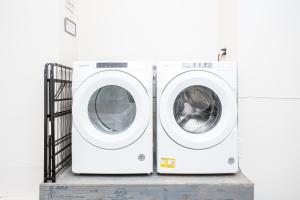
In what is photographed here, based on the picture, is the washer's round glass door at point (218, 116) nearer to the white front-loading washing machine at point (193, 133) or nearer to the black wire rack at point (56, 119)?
the white front-loading washing machine at point (193, 133)

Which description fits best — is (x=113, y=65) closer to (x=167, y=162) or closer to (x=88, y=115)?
(x=88, y=115)

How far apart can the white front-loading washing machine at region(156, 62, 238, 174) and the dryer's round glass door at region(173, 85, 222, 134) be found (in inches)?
3.2

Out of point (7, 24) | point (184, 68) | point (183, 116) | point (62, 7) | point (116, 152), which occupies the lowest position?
point (116, 152)

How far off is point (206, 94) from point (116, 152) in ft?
2.36

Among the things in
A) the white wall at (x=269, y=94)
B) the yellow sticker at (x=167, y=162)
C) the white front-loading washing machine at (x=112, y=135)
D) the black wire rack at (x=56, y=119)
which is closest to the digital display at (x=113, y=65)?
the white front-loading washing machine at (x=112, y=135)

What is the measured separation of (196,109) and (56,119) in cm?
97

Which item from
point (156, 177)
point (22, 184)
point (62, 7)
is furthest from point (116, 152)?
point (62, 7)

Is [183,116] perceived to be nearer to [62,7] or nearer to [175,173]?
[175,173]

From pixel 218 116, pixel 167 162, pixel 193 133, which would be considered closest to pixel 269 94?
pixel 218 116

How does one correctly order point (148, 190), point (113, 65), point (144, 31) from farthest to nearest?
point (144, 31) < point (113, 65) < point (148, 190)

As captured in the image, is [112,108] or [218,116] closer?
[218,116]

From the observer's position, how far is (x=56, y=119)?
5.82ft

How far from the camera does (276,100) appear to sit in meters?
1.87

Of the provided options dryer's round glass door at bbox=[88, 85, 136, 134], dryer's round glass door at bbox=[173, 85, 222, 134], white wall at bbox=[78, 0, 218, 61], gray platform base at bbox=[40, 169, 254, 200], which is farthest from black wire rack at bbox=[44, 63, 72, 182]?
dryer's round glass door at bbox=[173, 85, 222, 134]
